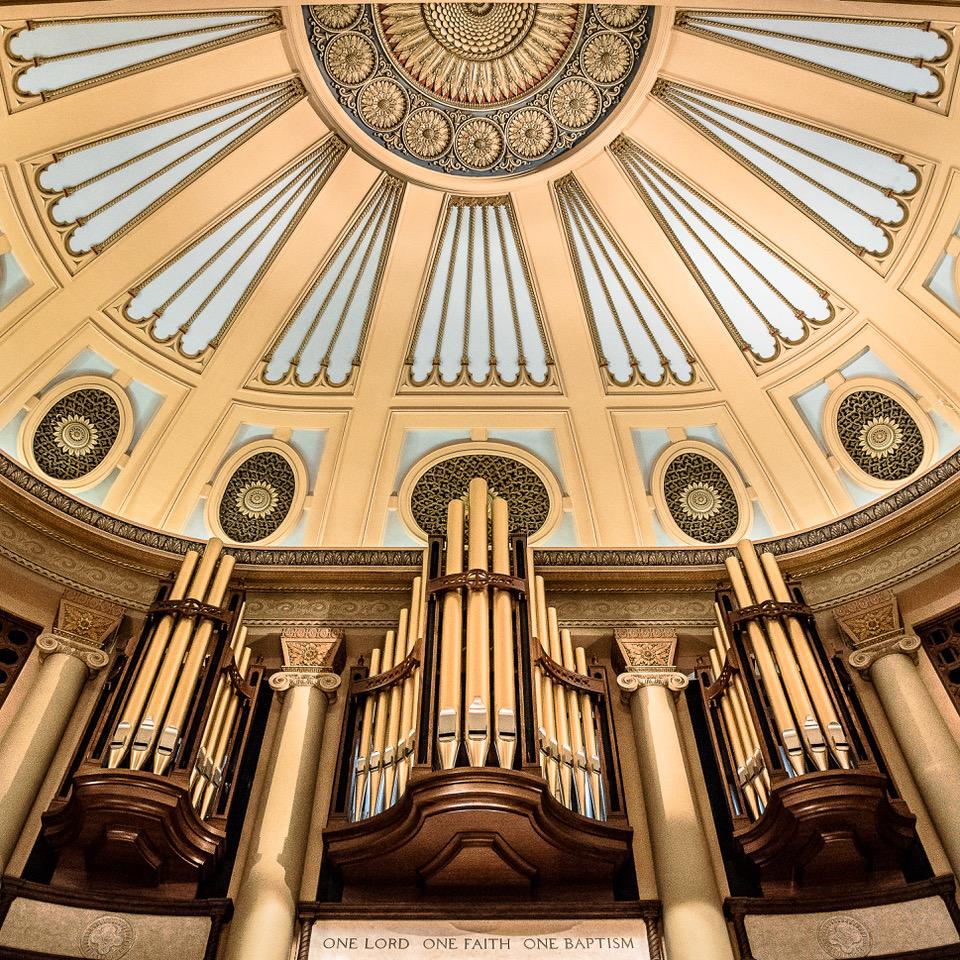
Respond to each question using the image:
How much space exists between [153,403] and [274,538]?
205 cm

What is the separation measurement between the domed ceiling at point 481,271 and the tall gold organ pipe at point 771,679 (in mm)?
1757

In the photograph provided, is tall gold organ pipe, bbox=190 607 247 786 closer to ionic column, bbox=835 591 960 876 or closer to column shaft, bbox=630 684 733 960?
column shaft, bbox=630 684 733 960

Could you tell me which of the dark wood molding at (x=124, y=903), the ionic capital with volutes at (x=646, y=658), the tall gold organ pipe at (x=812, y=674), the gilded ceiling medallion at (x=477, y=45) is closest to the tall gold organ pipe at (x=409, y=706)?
the dark wood molding at (x=124, y=903)

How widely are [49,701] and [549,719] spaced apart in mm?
4207

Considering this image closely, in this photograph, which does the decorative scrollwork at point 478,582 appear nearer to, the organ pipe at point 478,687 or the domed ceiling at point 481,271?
the organ pipe at point 478,687

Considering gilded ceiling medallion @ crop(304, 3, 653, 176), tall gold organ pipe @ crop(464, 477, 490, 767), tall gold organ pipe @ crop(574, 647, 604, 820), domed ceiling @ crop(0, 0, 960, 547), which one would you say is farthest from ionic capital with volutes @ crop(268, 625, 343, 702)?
gilded ceiling medallion @ crop(304, 3, 653, 176)

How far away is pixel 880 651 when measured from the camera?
8117mm

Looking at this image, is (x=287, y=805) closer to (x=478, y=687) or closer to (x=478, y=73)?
(x=478, y=687)

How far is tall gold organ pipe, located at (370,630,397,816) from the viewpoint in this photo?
22.8 feet

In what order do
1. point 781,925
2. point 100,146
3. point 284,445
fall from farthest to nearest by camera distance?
point 284,445 → point 100,146 → point 781,925

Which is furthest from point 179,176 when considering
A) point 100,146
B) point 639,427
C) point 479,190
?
point 639,427

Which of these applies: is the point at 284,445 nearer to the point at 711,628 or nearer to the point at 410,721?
the point at 410,721

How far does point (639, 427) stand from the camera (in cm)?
1056

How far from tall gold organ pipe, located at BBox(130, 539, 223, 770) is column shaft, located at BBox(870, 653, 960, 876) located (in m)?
5.95
